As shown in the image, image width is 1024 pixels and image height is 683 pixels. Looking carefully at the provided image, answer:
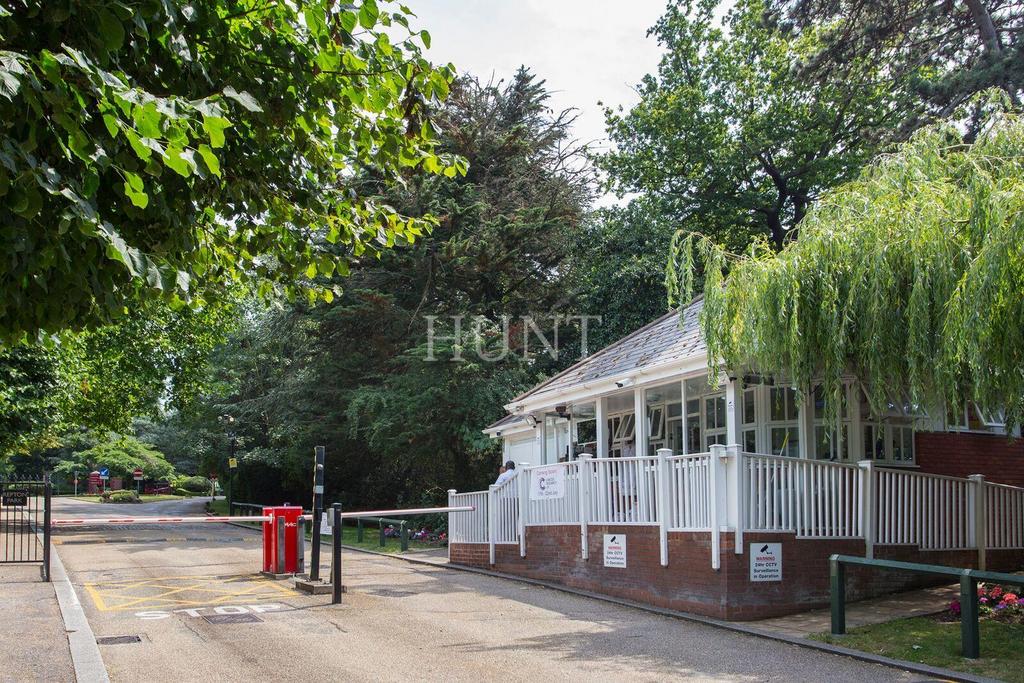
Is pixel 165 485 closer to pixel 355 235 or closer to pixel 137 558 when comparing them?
pixel 137 558

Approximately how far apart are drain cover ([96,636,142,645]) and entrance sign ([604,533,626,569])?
6626 mm

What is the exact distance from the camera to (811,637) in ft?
35.5

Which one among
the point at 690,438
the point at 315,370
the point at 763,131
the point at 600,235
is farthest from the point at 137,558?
the point at 763,131

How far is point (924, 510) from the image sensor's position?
45.1ft

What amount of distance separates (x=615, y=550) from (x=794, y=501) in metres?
2.81

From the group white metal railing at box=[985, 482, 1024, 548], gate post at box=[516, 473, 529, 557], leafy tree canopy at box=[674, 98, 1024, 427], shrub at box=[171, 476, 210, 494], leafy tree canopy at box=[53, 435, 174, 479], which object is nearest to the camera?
leafy tree canopy at box=[674, 98, 1024, 427]

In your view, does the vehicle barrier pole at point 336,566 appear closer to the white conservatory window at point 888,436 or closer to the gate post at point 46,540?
the gate post at point 46,540

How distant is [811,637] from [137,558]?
596 inches

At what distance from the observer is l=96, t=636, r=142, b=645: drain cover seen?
Answer: 10609mm

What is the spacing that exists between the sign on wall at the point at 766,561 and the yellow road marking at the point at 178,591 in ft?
21.9

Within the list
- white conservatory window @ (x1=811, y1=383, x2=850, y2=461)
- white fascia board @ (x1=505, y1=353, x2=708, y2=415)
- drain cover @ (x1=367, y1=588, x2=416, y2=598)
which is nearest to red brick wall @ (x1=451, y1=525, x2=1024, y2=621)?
white conservatory window @ (x1=811, y1=383, x2=850, y2=461)

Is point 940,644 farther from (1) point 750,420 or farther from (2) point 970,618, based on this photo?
(1) point 750,420

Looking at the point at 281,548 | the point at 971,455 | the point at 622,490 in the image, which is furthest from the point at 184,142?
the point at 971,455

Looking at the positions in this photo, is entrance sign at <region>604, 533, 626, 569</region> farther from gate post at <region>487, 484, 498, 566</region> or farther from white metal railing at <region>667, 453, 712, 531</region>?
gate post at <region>487, 484, 498, 566</region>
